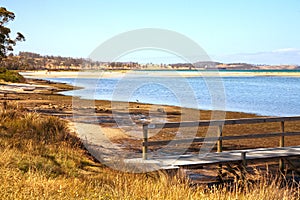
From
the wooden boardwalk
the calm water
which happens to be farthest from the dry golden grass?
the calm water

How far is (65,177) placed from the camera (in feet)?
23.9

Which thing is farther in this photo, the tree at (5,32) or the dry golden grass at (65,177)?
the tree at (5,32)

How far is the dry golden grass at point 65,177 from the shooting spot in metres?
5.21

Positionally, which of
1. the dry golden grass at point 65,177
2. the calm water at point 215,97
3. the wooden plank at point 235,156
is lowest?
the calm water at point 215,97

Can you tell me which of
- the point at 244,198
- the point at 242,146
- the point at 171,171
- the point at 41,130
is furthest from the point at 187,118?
the point at 244,198

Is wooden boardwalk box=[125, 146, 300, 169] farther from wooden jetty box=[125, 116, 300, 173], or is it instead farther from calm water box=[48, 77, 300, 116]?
calm water box=[48, 77, 300, 116]

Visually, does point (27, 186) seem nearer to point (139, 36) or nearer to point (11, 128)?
point (11, 128)

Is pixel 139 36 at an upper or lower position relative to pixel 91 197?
upper

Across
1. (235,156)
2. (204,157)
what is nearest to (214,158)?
(204,157)

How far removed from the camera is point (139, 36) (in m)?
12.6

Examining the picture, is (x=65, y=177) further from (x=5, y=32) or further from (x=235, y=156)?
(x=5, y=32)

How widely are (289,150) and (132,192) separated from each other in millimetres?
6579

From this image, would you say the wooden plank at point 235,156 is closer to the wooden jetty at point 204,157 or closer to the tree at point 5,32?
the wooden jetty at point 204,157

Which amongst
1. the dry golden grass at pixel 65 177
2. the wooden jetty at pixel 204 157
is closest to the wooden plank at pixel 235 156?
the wooden jetty at pixel 204 157
